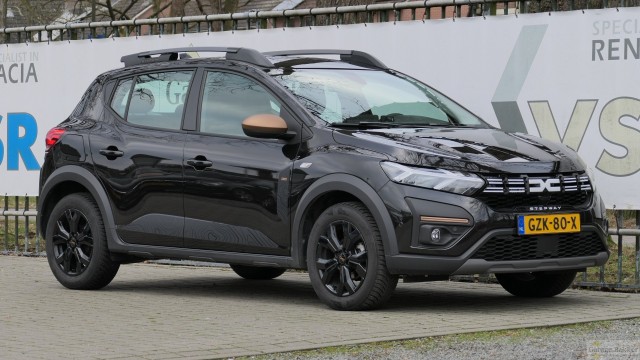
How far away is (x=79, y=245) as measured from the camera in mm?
11414

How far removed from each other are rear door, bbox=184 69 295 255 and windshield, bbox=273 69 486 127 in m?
0.25

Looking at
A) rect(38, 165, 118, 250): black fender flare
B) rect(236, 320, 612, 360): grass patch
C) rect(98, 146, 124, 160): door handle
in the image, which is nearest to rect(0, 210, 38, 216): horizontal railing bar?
rect(38, 165, 118, 250): black fender flare

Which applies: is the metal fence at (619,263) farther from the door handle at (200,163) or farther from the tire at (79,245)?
the tire at (79,245)

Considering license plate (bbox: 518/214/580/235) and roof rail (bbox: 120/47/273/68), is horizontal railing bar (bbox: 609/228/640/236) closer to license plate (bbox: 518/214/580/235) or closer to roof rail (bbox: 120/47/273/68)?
license plate (bbox: 518/214/580/235)

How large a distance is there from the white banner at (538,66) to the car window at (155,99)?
1.91 meters

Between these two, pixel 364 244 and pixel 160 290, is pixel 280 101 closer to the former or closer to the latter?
pixel 364 244

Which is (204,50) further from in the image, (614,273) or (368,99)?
(614,273)

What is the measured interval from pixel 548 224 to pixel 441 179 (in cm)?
84

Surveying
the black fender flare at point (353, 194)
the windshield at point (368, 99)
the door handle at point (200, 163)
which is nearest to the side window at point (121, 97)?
the door handle at point (200, 163)

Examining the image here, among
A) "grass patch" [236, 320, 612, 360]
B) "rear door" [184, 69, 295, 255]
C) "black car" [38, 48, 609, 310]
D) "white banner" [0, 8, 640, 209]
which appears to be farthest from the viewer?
"white banner" [0, 8, 640, 209]

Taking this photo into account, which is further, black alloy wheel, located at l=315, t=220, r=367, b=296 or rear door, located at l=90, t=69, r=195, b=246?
rear door, located at l=90, t=69, r=195, b=246

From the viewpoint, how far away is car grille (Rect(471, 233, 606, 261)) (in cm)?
913

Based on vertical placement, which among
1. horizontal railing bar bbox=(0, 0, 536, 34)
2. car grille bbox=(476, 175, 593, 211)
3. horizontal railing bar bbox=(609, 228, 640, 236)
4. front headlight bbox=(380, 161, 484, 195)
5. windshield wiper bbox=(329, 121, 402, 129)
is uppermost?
horizontal railing bar bbox=(0, 0, 536, 34)

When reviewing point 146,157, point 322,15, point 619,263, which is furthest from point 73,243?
point 619,263
